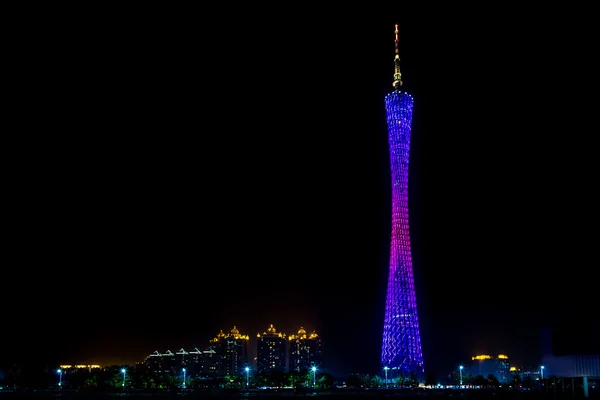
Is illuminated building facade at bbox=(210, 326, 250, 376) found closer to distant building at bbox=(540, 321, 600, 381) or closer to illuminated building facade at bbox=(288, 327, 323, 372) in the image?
illuminated building facade at bbox=(288, 327, 323, 372)

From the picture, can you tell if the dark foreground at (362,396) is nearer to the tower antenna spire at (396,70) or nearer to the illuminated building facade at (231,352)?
the tower antenna spire at (396,70)

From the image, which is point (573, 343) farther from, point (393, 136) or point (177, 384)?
point (177, 384)

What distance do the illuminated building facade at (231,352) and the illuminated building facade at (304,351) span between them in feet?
36.4

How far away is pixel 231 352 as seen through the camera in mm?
178500

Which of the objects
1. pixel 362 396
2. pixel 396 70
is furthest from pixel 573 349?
pixel 396 70

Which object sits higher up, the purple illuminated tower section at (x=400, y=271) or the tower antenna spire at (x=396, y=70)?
the tower antenna spire at (x=396, y=70)

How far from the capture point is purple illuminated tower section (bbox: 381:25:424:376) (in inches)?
2842

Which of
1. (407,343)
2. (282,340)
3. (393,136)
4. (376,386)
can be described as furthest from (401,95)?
(282,340)

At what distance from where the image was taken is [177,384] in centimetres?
9381

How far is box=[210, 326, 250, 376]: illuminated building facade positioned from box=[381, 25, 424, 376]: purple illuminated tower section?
99807 mm

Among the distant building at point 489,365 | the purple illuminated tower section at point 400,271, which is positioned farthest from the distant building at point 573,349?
the distant building at point 489,365

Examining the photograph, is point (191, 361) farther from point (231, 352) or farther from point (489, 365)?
point (489, 365)

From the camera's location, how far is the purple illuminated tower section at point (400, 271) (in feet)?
237

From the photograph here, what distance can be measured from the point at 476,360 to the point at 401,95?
84.6 meters
